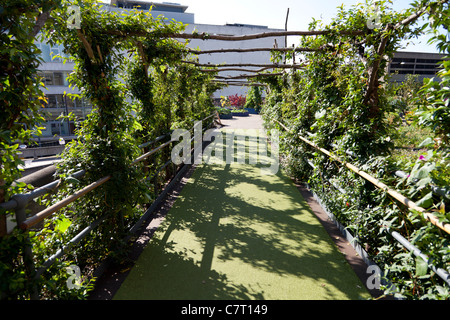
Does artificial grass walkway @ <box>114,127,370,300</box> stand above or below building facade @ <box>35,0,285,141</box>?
below

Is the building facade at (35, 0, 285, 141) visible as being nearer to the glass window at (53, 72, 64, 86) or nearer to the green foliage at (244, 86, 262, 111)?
the glass window at (53, 72, 64, 86)

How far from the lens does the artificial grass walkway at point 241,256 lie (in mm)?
2438

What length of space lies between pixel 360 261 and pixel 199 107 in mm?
8620

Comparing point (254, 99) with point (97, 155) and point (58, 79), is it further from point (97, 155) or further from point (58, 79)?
point (97, 155)

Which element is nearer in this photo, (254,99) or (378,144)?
(378,144)

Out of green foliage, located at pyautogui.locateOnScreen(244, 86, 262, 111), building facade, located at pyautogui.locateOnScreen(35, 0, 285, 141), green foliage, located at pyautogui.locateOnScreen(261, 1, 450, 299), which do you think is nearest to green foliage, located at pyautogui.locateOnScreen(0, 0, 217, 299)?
green foliage, located at pyautogui.locateOnScreen(261, 1, 450, 299)

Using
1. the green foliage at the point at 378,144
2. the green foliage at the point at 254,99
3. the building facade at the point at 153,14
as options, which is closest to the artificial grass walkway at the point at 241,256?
the green foliage at the point at 378,144

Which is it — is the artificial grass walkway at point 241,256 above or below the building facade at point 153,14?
below

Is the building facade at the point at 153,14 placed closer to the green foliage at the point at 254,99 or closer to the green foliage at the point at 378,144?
the green foliage at the point at 254,99

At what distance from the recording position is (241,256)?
3.03 meters

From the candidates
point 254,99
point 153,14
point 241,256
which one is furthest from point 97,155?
point 153,14

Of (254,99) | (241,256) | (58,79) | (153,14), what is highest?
(153,14)

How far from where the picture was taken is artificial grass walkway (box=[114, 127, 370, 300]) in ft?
8.00
